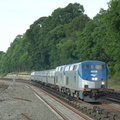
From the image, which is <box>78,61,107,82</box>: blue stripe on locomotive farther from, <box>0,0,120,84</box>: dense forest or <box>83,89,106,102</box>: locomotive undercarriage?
<box>0,0,120,84</box>: dense forest

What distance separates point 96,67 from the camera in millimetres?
21531

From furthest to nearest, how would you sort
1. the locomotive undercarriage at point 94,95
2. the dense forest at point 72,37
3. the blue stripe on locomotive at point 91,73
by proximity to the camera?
the dense forest at point 72,37, the blue stripe on locomotive at point 91,73, the locomotive undercarriage at point 94,95

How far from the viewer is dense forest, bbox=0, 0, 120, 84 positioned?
34812mm

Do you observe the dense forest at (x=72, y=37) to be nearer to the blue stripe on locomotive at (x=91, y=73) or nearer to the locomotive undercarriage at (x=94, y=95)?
the blue stripe on locomotive at (x=91, y=73)

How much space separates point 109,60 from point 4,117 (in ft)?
113

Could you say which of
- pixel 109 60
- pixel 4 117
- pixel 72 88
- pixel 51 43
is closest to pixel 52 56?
pixel 51 43

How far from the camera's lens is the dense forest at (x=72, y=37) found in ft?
114

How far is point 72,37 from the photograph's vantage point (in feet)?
226

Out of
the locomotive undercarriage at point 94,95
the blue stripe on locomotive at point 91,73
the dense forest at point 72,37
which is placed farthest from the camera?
the dense forest at point 72,37

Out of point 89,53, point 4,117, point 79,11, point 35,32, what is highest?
point 79,11

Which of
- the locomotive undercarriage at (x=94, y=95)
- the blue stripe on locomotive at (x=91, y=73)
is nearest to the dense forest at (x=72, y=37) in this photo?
the blue stripe on locomotive at (x=91, y=73)

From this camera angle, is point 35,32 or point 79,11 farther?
point 35,32

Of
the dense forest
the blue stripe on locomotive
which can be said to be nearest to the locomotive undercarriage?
the blue stripe on locomotive

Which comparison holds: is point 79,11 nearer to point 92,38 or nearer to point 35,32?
point 35,32
